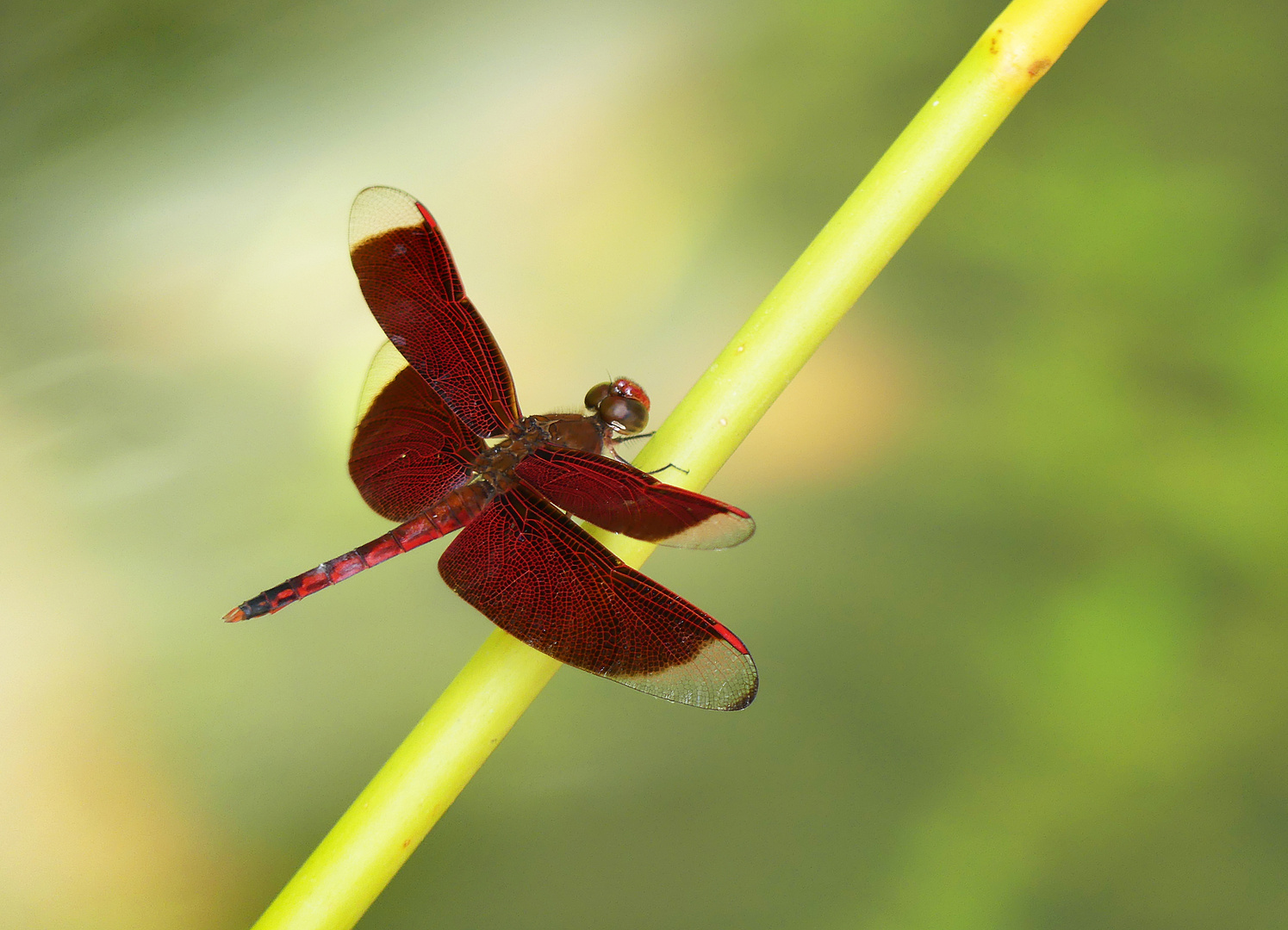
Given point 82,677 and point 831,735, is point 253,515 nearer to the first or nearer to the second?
point 82,677

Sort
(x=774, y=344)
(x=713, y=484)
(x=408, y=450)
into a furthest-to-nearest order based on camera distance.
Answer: (x=713, y=484), (x=408, y=450), (x=774, y=344)

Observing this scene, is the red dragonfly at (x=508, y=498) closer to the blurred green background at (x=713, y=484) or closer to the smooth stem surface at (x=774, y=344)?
the smooth stem surface at (x=774, y=344)

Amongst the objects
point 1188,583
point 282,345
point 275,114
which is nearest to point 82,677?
point 282,345

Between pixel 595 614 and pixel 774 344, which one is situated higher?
pixel 774 344

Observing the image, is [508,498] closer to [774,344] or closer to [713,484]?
[774,344]

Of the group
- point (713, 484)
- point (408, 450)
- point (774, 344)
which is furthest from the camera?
point (713, 484)

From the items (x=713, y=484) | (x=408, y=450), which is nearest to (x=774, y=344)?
(x=408, y=450)

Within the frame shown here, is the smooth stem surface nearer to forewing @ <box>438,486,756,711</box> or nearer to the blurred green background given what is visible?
forewing @ <box>438,486,756,711</box>
